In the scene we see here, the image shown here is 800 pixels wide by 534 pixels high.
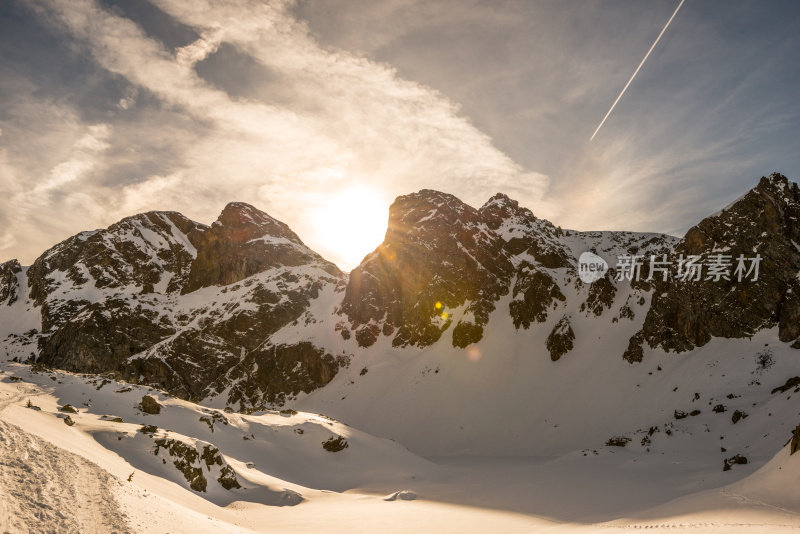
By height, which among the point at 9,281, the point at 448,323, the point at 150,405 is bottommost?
the point at 150,405

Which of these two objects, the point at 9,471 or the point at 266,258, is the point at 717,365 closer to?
the point at 9,471

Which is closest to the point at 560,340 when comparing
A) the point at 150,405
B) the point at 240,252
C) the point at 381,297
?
the point at 381,297

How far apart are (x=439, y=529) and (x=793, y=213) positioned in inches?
2284

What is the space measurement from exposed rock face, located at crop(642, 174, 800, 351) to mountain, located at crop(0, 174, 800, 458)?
170 mm

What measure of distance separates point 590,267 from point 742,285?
98.0 feet

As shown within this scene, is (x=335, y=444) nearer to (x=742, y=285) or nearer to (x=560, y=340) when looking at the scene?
(x=560, y=340)

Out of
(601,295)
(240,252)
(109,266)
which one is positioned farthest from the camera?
(109,266)

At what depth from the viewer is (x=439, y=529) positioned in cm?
1521

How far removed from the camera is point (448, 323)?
78438mm

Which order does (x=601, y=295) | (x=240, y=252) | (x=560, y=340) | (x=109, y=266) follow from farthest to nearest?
1. (x=109, y=266)
2. (x=240, y=252)
3. (x=601, y=295)
4. (x=560, y=340)

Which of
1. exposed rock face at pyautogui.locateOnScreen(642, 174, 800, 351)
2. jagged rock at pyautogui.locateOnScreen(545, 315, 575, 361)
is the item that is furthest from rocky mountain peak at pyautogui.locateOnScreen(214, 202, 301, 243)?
exposed rock face at pyautogui.locateOnScreen(642, 174, 800, 351)

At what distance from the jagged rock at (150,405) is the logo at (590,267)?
63.2 metres

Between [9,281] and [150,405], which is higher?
[9,281]

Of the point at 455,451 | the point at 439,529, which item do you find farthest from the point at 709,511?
the point at 455,451
